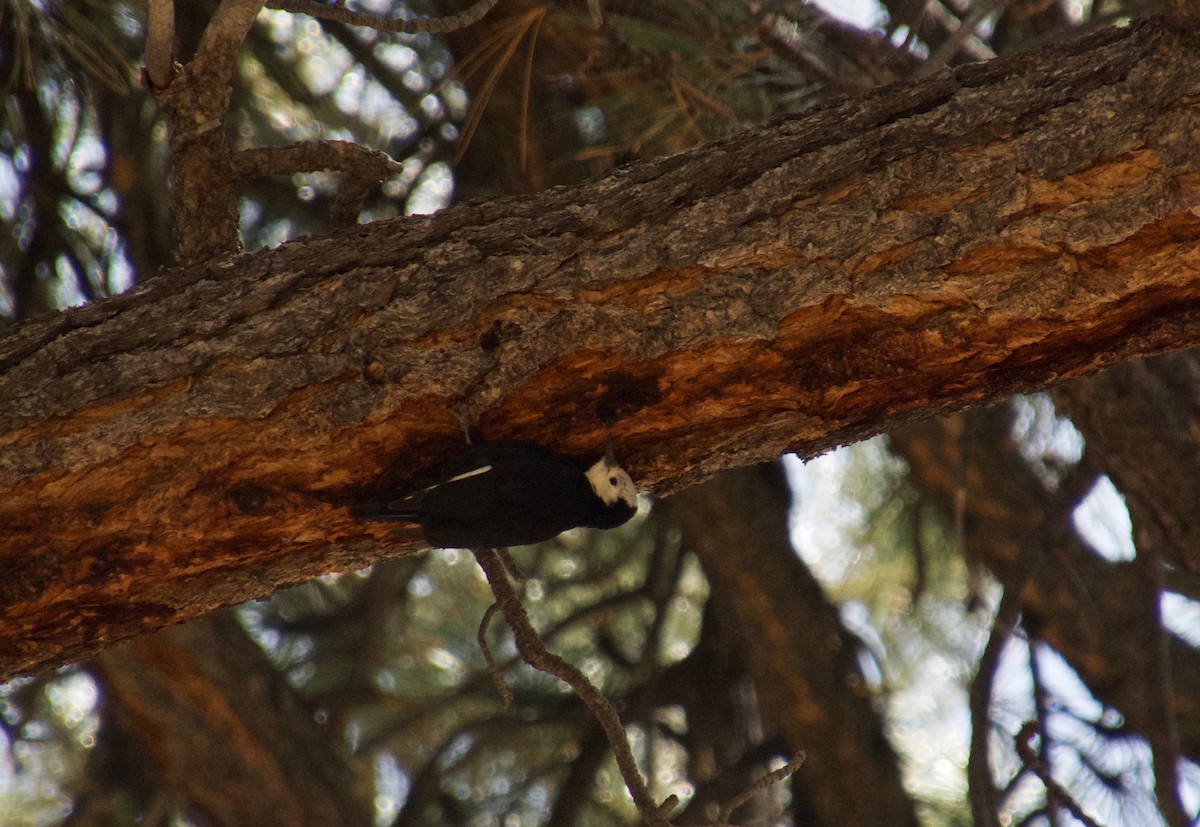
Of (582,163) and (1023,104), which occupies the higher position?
(582,163)

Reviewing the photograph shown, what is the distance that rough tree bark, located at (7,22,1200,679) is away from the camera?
1.37 meters

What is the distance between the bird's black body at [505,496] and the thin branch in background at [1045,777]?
917 mm

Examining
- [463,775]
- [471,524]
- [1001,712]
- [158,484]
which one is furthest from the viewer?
[463,775]

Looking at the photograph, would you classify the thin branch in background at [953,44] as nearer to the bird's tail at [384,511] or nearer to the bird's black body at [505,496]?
the bird's black body at [505,496]

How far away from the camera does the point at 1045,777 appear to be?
1.97 metres

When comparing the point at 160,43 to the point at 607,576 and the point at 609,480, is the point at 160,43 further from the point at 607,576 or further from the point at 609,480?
the point at 607,576

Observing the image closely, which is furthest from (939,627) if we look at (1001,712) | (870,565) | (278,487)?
(278,487)

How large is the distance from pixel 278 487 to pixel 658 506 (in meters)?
2.46

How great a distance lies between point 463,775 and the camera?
3650 millimetres

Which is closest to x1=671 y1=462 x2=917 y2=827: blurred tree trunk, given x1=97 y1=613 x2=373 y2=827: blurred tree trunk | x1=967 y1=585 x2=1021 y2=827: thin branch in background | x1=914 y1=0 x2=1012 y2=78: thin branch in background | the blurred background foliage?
the blurred background foliage

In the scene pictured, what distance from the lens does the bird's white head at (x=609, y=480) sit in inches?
62.1

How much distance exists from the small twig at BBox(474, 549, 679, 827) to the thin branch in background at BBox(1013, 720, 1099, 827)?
0.73 metres

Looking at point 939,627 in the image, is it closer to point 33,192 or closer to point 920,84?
point 920,84

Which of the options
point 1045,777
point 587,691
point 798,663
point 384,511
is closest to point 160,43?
point 384,511
